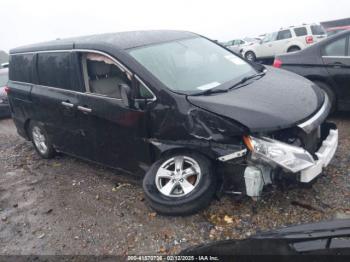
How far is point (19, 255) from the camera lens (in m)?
3.37

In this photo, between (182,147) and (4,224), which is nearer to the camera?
(182,147)

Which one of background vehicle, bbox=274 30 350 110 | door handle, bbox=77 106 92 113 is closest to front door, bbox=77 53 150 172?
door handle, bbox=77 106 92 113

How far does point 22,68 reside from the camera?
544 centimetres

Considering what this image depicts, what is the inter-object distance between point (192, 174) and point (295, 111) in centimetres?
112

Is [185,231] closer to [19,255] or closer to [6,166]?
[19,255]

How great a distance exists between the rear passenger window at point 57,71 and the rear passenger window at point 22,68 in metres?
0.29

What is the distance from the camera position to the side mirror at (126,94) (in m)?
3.54

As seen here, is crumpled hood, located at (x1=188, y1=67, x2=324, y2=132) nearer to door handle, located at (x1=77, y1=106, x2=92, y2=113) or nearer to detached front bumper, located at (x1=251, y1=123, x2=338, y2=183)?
detached front bumper, located at (x1=251, y1=123, x2=338, y2=183)

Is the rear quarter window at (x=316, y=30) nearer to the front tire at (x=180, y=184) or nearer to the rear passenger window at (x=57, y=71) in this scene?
the rear passenger window at (x=57, y=71)

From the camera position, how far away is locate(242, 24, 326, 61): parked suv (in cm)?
1642

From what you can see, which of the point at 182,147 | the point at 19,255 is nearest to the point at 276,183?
the point at 182,147

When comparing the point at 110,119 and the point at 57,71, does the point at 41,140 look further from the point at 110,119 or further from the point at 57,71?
the point at 110,119

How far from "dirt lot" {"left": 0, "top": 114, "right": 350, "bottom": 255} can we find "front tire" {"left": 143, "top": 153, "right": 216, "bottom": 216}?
0.75ft

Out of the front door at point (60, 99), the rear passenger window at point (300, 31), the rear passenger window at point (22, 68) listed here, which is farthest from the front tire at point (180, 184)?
the rear passenger window at point (300, 31)
